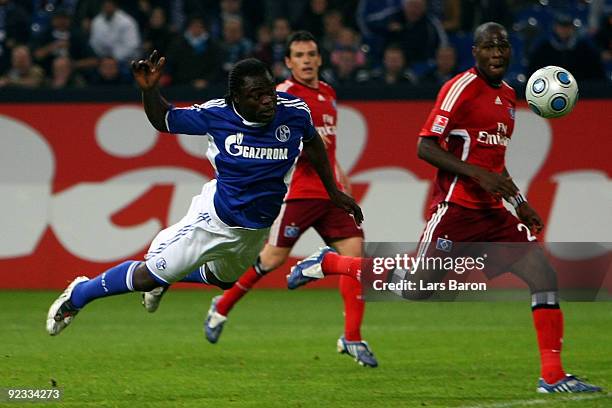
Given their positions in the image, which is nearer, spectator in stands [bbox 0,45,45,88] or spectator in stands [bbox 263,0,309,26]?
spectator in stands [bbox 0,45,45,88]

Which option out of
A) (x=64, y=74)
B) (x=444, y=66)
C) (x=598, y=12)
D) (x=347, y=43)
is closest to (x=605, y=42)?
(x=598, y=12)

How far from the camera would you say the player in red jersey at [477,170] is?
26.5 feet

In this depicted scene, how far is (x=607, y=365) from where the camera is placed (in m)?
9.25

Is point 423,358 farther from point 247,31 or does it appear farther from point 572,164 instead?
point 247,31

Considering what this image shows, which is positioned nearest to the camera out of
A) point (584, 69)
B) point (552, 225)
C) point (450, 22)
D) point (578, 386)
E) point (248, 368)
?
point (578, 386)

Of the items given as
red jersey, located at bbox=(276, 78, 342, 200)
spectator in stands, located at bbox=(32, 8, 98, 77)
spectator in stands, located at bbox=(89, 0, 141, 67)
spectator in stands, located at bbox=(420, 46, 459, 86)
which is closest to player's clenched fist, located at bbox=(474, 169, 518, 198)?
red jersey, located at bbox=(276, 78, 342, 200)

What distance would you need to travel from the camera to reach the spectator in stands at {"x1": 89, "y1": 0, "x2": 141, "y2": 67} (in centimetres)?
1692

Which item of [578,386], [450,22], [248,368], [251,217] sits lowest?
[248,368]

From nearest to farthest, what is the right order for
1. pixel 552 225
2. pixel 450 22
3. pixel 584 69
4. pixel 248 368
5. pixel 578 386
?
pixel 578 386, pixel 248 368, pixel 552 225, pixel 584 69, pixel 450 22

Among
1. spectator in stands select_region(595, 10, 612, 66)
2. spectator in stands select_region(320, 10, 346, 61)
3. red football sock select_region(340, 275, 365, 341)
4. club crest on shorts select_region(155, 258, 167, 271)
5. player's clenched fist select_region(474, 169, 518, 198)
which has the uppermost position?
spectator in stands select_region(595, 10, 612, 66)

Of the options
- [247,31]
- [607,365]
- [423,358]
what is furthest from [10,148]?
[607,365]

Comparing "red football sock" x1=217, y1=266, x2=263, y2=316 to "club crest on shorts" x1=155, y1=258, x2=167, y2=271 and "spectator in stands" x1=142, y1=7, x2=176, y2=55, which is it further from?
"spectator in stands" x1=142, y1=7, x2=176, y2=55

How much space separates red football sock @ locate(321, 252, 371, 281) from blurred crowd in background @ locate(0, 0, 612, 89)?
6428mm

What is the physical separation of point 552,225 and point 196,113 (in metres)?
7.23
